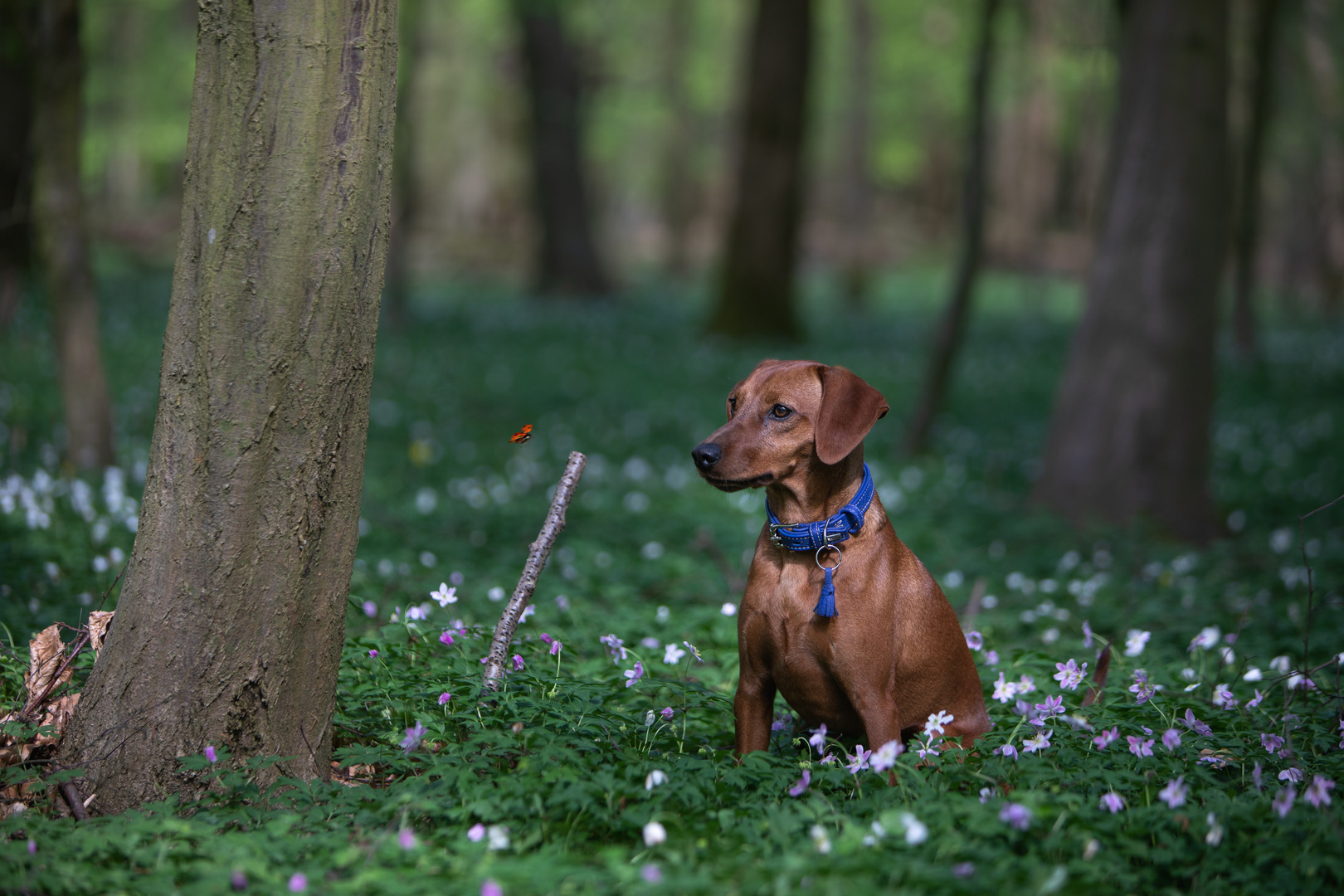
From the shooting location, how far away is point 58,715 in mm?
3318

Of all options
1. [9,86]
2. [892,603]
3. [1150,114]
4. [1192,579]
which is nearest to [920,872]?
[892,603]

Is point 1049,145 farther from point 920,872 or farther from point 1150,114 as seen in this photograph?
point 920,872

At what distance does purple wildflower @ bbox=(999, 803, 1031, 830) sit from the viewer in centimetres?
258

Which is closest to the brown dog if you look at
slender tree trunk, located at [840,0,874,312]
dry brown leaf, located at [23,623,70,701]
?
dry brown leaf, located at [23,623,70,701]

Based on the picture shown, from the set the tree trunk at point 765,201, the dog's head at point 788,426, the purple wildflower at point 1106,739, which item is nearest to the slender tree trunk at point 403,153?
the tree trunk at point 765,201

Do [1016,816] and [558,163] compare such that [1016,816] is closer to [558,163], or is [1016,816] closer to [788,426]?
[788,426]

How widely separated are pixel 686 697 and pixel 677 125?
30456 mm

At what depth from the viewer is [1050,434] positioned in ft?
27.0

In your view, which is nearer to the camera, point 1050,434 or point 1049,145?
point 1050,434

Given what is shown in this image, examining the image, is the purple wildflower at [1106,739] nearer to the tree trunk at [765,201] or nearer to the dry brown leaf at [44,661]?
the dry brown leaf at [44,661]

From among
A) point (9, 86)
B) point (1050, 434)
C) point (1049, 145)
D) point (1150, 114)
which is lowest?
point (1050, 434)

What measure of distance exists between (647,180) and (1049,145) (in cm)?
1999

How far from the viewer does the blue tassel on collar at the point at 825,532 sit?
3235mm

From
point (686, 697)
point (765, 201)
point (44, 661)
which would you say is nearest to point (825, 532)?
point (686, 697)
